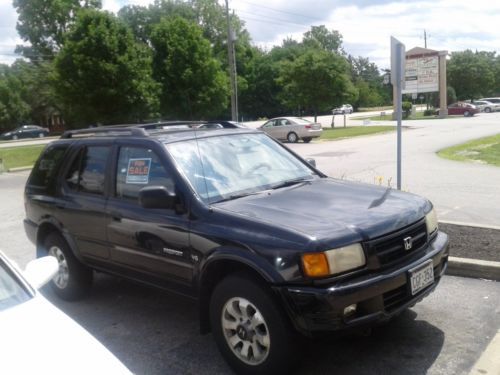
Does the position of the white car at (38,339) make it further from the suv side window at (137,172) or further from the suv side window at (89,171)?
the suv side window at (89,171)

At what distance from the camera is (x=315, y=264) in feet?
11.0

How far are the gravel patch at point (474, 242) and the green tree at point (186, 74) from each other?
27.9 metres

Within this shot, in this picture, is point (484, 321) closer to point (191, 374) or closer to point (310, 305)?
point (310, 305)

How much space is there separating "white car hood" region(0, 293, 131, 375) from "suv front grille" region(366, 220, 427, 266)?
1910mm

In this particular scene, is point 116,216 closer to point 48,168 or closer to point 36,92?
point 48,168

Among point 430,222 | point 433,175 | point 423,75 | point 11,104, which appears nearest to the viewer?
point 430,222

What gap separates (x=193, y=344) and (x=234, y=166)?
60.4 inches

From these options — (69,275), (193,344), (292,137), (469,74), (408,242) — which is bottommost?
(193,344)

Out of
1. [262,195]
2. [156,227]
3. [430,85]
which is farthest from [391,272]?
[430,85]

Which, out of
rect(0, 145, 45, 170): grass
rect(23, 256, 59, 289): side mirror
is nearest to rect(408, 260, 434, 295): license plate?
rect(23, 256, 59, 289): side mirror

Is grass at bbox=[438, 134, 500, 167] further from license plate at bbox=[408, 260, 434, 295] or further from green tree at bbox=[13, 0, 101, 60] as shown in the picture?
green tree at bbox=[13, 0, 101, 60]

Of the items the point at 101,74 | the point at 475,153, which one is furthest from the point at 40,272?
the point at 101,74

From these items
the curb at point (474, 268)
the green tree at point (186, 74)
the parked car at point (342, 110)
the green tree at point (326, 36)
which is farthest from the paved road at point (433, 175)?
the green tree at point (326, 36)

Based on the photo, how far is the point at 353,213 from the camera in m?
3.81
